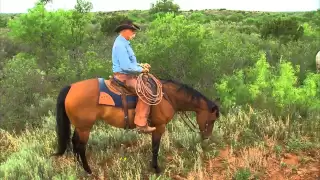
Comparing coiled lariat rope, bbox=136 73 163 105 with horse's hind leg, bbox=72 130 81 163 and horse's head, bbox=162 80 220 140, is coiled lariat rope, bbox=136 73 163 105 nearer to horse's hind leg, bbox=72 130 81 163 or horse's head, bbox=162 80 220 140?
horse's head, bbox=162 80 220 140

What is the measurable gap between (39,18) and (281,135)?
15257 millimetres

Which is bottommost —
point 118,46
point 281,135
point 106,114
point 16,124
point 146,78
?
point 16,124

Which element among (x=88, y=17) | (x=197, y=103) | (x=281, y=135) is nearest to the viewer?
(x=197, y=103)

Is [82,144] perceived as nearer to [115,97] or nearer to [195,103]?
[115,97]

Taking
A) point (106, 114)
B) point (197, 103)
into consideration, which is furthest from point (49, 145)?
point (197, 103)

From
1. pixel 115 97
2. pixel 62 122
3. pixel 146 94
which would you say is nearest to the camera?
pixel 146 94

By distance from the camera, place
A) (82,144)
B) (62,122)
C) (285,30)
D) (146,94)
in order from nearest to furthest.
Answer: (146,94), (82,144), (62,122), (285,30)

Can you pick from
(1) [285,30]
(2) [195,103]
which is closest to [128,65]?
(2) [195,103]

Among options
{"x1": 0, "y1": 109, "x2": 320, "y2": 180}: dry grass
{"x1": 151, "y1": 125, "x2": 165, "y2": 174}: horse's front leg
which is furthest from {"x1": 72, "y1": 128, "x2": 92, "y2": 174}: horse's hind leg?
{"x1": 151, "y1": 125, "x2": 165, "y2": 174}: horse's front leg

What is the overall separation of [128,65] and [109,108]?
2.66 feet

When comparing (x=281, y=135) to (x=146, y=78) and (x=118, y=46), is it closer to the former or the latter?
(x=146, y=78)

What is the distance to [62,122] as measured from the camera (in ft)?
20.8

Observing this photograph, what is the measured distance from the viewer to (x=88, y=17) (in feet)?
61.6

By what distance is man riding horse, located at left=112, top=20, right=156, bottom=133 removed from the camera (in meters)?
5.88
